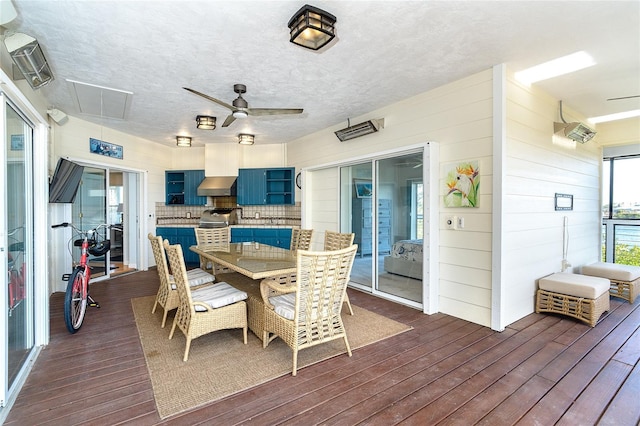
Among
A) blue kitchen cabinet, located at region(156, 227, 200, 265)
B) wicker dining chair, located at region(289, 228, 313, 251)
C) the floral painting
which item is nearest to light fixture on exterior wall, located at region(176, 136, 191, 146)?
blue kitchen cabinet, located at region(156, 227, 200, 265)

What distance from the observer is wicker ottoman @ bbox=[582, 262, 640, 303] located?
13.4ft

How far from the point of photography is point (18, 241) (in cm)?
243

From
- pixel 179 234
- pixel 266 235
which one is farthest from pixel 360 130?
pixel 179 234

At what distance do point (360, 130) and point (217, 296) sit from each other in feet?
10.0

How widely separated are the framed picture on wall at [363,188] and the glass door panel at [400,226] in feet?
0.70

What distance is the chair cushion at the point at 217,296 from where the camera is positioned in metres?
2.63

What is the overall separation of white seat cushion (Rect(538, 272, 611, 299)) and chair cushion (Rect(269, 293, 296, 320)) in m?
3.07

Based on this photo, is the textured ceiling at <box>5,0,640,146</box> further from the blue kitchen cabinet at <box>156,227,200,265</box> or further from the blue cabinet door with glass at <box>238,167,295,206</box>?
the blue kitchen cabinet at <box>156,227,200,265</box>

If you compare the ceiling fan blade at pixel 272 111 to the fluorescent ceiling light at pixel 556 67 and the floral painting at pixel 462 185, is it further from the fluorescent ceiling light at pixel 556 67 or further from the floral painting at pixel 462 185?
the fluorescent ceiling light at pixel 556 67

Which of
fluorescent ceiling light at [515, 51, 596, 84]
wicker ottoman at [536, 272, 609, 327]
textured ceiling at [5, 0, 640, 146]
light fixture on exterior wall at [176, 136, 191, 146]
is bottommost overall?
wicker ottoman at [536, 272, 609, 327]

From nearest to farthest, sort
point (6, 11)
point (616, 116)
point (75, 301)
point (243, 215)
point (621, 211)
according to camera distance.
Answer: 1. point (6, 11)
2. point (75, 301)
3. point (616, 116)
4. point (621, 211)
5. point (243, 215)

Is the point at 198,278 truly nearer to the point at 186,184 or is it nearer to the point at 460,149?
the point at 460,149

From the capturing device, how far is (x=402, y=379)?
2250mm

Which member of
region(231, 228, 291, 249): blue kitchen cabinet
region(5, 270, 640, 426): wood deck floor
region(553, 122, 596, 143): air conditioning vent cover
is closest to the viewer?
region(5, 270, 640, 426): wood deck floor
